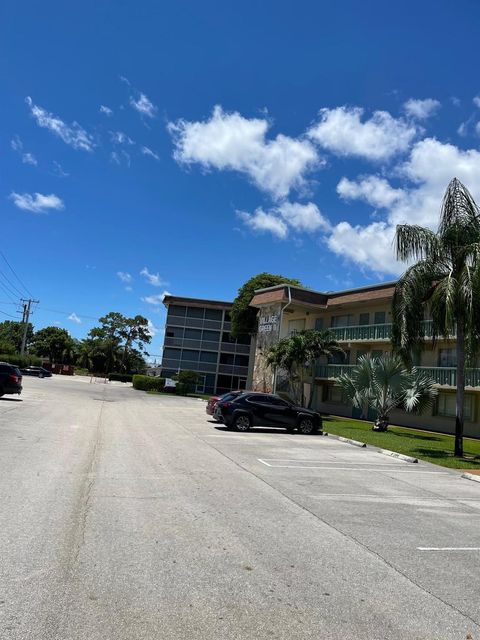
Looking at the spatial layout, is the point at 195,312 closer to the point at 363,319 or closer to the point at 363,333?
the point at 363,319

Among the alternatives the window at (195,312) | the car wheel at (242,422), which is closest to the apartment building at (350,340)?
the car wheel at (242,422)

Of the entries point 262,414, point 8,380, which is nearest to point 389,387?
point 262,414

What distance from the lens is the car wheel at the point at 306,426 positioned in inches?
875

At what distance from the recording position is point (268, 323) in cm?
4272

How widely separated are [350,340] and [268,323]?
8.45 meters

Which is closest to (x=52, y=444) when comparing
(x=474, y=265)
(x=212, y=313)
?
(x=474, y=265)

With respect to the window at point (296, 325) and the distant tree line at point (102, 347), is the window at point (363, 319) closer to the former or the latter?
the window at point (296, 325)

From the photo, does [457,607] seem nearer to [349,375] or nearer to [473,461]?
[473,461]

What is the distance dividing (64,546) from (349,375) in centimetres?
2337

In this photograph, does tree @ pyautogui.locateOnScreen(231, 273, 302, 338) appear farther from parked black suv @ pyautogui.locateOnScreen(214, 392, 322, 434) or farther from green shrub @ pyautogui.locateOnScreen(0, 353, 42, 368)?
parked black suv @ pyautogui.locateOnScreen(214, 392, 322, 434)

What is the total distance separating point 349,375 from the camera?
27719mm

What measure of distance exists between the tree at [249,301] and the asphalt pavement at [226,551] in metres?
42.2

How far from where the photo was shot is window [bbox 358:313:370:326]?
36.9 meters

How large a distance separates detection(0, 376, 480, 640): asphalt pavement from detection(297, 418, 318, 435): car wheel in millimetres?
9866
